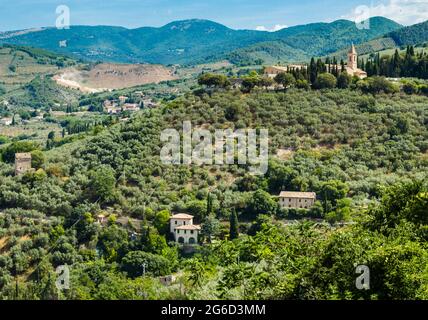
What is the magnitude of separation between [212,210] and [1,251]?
1023 cm

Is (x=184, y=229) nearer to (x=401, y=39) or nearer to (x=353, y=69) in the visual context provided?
(x=353, y=69)

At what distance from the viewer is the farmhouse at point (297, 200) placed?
95.4ft

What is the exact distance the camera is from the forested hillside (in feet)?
37.7

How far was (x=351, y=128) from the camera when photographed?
35.9 metres

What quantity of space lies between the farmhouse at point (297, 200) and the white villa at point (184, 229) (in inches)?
188

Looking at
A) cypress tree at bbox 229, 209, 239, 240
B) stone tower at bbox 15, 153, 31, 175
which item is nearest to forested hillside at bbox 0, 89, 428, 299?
cypress tree at bbox 229, 209, 239, 240

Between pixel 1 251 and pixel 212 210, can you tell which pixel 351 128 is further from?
pixel 1 251

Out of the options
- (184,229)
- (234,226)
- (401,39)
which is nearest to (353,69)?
(234,226)

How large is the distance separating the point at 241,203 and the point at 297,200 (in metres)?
2.90

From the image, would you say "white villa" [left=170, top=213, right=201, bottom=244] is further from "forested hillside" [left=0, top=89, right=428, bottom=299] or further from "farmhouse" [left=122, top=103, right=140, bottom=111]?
"farmhouse" [left=122, top=103, right=140, bottom=111]

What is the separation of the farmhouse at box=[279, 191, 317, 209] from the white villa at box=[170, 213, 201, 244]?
4785 mm

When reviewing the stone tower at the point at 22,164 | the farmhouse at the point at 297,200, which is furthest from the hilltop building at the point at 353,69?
the stone tower at the point at 22,164

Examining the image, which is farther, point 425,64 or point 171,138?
point 425,64
